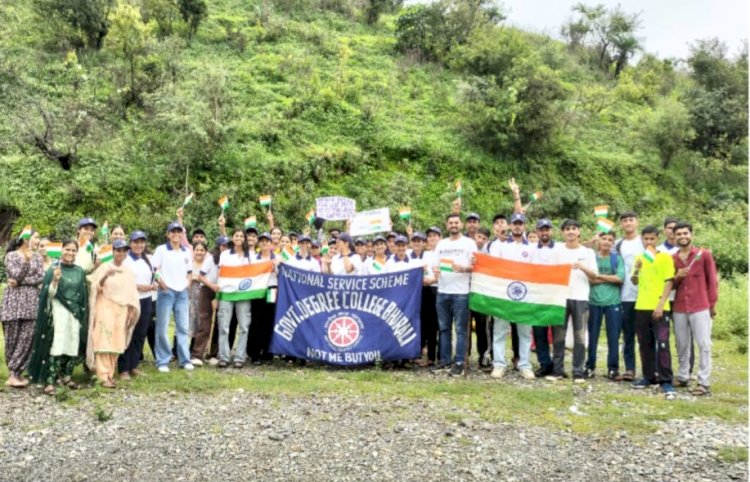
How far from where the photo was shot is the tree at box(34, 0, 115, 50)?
22672 millimetres

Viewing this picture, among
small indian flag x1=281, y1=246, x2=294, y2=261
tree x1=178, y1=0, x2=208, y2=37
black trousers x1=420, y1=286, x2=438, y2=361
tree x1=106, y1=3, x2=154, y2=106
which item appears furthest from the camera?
tree x1=178, y1=0, x2=208, y2=37

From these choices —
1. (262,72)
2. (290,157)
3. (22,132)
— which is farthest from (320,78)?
(22,132)

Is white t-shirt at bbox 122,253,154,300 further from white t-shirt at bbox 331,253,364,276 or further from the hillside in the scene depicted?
the hillside

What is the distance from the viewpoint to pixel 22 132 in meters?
17.3

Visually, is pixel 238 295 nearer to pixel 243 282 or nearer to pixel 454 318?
pixel 243 282

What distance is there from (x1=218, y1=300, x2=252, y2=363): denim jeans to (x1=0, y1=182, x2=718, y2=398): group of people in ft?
0.06

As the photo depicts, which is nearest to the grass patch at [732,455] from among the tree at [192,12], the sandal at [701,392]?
the sandal at [701,392]

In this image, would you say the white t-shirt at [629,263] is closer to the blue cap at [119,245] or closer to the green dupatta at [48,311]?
the blue cap at [119,245]

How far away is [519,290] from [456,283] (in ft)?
2.54

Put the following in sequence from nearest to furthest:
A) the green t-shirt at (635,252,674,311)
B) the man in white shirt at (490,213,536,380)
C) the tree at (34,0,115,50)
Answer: the green t-shirt at (635,252,674,311)
the man in white shirt at (490,213,536,380)
the tree at (34,0,115,50)

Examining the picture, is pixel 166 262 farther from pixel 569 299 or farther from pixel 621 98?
pixel 621 98

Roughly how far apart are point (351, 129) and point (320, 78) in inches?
167

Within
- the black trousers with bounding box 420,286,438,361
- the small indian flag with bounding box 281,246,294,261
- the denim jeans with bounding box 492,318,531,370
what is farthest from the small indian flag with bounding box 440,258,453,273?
the small indian flag with bounding box 281,246,294,261

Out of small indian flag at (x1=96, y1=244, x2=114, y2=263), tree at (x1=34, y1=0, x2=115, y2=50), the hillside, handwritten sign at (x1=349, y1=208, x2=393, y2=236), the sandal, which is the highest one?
tree at (x1=34, y1=0, x2=115, y2=50)
